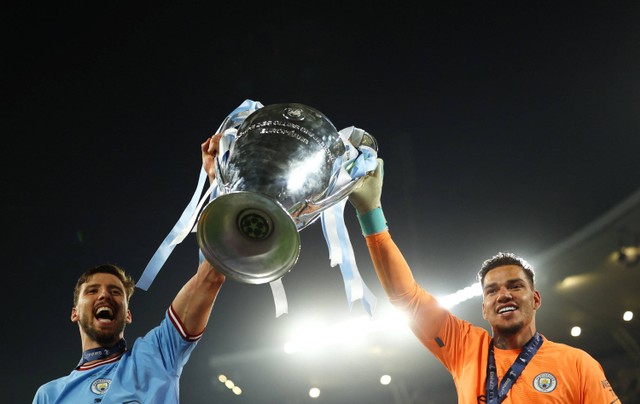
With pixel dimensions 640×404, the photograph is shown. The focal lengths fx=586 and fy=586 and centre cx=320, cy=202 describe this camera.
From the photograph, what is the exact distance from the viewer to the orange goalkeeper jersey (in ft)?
6.73

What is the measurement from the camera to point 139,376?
81.0 inches

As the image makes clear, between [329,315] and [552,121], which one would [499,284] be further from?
[329,315]

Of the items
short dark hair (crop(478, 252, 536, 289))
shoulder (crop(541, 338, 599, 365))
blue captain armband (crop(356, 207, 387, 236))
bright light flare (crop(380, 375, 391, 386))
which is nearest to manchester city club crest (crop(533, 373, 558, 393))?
shoulder (crop(541, 338, 599, 365))

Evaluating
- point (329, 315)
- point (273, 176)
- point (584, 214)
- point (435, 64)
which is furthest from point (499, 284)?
point (329, 315)

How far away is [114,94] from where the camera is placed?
6.24 m

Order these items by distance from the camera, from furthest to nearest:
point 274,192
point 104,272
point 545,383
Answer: point 104,272 → point 545,383 → point 274,192

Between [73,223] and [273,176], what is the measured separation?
249 inches

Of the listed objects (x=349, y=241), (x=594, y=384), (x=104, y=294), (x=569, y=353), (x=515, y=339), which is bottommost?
(x=594, y=384)

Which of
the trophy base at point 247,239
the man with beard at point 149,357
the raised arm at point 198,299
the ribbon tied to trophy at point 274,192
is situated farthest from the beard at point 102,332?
the trophy base at point 247,239

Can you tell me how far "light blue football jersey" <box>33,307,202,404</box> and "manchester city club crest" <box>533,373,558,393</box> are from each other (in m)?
1.24

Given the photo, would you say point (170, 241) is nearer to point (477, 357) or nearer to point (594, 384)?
point (477, 357)

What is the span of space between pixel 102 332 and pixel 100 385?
27 cm

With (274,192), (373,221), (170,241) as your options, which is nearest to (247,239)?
(274,192)

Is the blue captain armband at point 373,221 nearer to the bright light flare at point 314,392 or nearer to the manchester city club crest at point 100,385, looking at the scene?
the manchester city club crest at point 100,385
